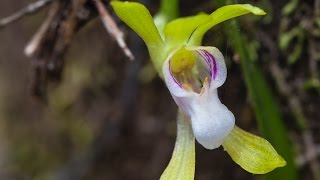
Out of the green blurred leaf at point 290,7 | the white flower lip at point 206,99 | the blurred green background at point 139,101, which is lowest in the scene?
the blurred green background at point 139,101

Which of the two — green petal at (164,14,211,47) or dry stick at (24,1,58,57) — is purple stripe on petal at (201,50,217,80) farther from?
dry stick at (24,1,58,57)

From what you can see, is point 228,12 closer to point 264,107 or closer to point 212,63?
point 212,63

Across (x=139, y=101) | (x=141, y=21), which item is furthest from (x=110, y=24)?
(x=139, y=101)

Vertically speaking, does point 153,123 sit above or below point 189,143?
below

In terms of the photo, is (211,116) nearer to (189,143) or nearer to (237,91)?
(189,143)

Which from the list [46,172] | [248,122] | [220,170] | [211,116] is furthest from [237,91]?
[46,172]

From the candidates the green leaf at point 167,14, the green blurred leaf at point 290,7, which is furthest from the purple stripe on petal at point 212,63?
the green blurred leaf at point 290,7

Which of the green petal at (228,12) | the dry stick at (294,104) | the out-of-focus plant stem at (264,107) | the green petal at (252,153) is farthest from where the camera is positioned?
the dry stick at (294,104)

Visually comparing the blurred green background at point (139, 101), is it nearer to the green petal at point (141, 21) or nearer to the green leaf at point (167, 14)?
the green leaf at point (167, 14)
